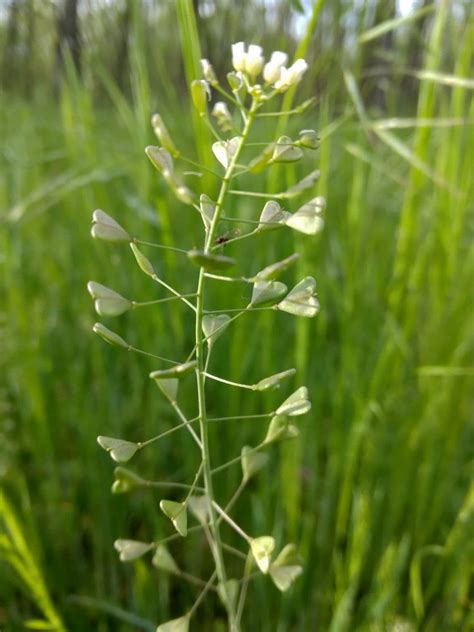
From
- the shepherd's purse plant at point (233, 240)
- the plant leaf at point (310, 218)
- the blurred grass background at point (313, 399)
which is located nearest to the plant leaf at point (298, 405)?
the shepherd's purse plant at point (233, 240)

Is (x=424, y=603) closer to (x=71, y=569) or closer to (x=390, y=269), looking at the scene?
(x=71, y=569)

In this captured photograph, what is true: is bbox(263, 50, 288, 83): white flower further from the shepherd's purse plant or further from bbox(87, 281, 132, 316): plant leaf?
bbox(87, 281, 132, 316): plant leaf

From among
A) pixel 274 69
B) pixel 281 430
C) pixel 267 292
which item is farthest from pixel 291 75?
pixel 281 430

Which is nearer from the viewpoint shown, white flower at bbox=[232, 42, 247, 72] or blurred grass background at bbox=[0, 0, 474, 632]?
white flower at bbox=[232, 42, 247, 72]

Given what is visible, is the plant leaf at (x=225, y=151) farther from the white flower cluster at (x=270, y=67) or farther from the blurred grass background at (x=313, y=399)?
the blurred grass background at (x=313, y=399)

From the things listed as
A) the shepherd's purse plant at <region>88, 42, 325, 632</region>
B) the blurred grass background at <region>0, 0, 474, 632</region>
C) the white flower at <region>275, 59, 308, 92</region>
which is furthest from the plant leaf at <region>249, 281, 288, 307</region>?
the blurred grass background at <region>0, 0, 474, 632</region>
